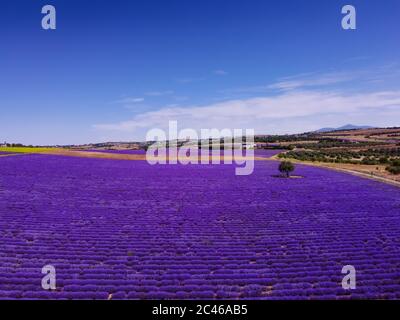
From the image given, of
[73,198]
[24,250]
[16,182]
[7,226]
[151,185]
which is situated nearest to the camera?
[24,250]

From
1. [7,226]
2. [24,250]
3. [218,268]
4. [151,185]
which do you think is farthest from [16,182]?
[218,268]

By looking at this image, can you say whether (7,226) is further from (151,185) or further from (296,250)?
(151,185)
